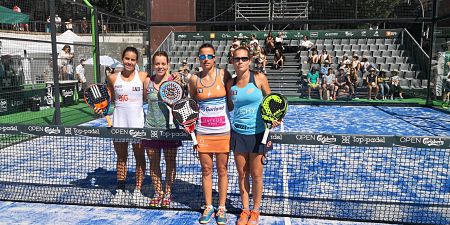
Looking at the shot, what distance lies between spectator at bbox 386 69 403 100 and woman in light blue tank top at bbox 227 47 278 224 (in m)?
16.4

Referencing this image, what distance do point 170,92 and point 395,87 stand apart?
17231mm

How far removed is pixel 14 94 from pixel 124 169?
30.2 feet

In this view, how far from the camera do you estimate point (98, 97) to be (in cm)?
439

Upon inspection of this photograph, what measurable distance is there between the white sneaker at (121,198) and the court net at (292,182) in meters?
0.02

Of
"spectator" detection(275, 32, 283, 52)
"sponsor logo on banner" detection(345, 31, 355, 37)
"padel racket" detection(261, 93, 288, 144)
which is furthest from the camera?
"sponsor logo on banner" detection(345, 31, 355, 37)

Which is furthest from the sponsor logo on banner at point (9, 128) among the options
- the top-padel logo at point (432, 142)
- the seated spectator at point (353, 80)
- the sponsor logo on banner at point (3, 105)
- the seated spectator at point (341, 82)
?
the seated spectator at point (353, 80)

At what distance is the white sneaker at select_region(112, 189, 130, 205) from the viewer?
4723 millimetres

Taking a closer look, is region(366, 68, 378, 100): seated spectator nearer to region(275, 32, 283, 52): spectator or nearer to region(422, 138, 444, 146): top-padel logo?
region(275, 32, 283, 52): spectator

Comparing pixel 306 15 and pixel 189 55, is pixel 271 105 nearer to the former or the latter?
pixel 189 55

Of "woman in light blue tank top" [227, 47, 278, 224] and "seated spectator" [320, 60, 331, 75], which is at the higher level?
"seated spectator" [320, 60, 331, 75]

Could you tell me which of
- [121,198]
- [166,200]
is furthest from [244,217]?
[121,198]

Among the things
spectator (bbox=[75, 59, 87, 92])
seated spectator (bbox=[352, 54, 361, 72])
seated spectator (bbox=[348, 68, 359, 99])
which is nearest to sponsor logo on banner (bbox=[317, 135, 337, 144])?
spectator (bbox=[75, 59, 87, 92])

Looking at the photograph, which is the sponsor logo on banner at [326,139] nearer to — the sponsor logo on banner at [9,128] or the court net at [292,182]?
the court net at [292,182]

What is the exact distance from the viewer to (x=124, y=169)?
4.95 meters
